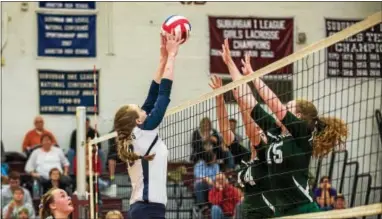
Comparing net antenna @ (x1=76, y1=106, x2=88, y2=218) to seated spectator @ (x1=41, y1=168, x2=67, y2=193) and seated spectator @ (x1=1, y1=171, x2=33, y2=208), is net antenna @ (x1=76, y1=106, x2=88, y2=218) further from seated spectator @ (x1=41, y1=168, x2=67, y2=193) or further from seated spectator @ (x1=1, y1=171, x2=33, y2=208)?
seated spectator @ (x1=41, y1=168, x2=67, y2=193)

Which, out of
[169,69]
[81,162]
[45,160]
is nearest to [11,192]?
[45,160]

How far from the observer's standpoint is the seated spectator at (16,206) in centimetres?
1498

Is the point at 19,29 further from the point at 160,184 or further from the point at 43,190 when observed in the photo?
the point at 160,184

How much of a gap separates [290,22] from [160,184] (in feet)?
42.1

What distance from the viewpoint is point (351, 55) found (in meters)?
20.2

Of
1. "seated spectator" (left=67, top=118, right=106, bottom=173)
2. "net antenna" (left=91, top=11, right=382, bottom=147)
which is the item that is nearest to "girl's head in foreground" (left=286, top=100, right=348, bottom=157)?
"net antenna" (left=91, top=11, right=382, bottom=147)

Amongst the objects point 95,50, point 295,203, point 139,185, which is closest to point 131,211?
point 139,185

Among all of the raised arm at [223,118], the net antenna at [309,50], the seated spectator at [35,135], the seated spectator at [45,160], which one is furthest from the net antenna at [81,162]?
the seated spectator at [35,135]

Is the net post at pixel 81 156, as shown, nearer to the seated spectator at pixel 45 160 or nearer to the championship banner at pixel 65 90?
the seated spectator at pixel 45 160

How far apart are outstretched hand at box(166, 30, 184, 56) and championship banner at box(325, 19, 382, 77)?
1223cm

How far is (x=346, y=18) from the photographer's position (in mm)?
19938

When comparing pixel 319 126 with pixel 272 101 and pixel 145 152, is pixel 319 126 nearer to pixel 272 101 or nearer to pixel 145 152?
pixel 272 101

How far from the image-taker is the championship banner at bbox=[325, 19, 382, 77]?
19.8m

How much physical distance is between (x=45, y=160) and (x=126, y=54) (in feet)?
10.5
